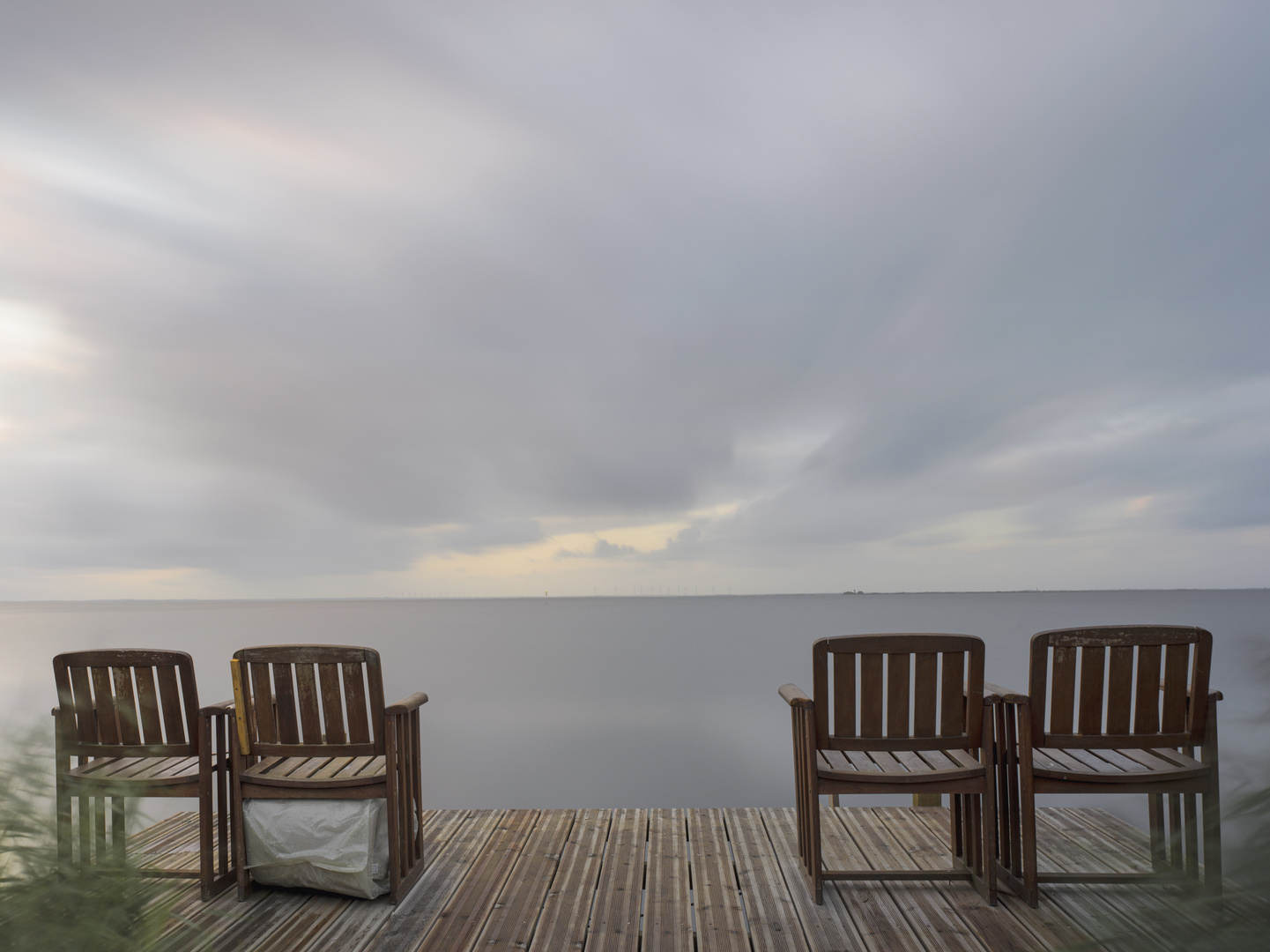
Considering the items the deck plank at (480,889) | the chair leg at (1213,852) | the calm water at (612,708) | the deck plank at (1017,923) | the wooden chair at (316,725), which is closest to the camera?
the chair leg at (1213,852)

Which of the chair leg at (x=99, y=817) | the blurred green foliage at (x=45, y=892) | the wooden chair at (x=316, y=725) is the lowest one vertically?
the chair leg at (x=99, y=817)

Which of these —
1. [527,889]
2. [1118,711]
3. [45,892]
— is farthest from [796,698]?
[45,892]

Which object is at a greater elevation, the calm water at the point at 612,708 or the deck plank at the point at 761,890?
the deck plank at the point at 761,890

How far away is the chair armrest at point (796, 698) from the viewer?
270cm

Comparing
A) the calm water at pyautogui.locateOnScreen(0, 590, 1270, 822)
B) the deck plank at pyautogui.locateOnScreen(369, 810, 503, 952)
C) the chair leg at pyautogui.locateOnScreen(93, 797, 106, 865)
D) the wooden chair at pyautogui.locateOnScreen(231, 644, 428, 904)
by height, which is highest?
the wooden chair at pyautogui.locateOnScreen(231, 644, 428, 904)

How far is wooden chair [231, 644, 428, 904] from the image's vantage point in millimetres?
2658

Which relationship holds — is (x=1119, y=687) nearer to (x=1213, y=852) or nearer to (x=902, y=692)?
(x=902, y=692)

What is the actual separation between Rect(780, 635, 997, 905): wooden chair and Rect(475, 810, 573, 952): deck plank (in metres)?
1.22

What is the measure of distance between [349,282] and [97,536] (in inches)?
1056

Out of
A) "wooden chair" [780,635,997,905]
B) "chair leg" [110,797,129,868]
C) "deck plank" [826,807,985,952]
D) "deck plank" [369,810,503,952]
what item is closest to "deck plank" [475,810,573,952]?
"deck plank" [369,810,503,952]

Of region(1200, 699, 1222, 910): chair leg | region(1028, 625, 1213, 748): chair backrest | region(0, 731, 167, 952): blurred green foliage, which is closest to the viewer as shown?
region(1200, 699, 1222, 910): chair leg

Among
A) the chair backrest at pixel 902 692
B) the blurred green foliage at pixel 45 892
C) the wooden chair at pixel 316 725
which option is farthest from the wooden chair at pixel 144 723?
the chair backrest at pixel 902 692

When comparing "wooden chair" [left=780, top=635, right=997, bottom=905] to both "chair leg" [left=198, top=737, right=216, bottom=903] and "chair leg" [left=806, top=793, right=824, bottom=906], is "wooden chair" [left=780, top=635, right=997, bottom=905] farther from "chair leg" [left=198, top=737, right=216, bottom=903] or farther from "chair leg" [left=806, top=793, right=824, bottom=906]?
"chair leg" [left=198, top=737, right=216, bottom=903]

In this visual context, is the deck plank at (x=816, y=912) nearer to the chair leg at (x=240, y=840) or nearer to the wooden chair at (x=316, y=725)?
the wooden chair at (x=316, y=725)
